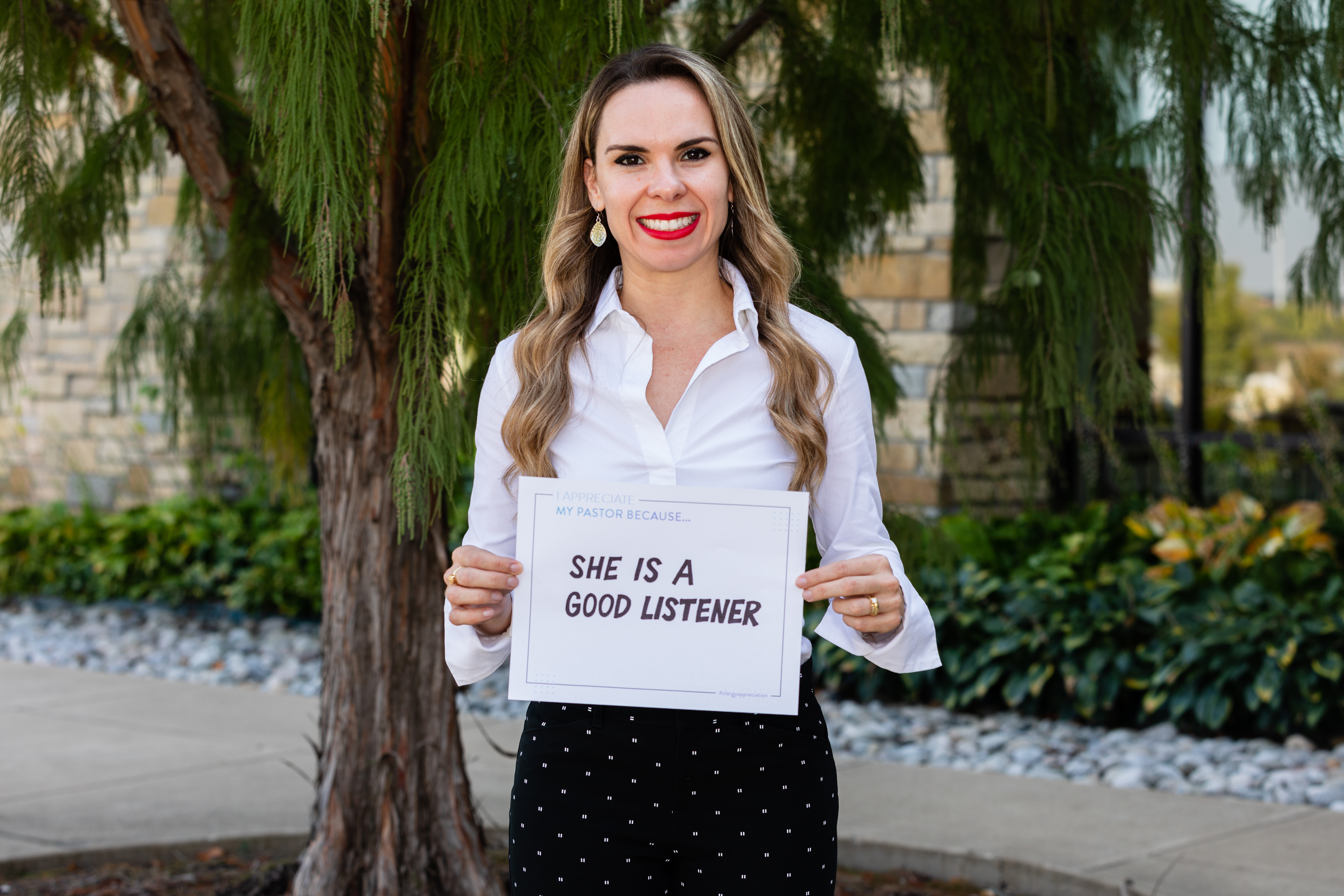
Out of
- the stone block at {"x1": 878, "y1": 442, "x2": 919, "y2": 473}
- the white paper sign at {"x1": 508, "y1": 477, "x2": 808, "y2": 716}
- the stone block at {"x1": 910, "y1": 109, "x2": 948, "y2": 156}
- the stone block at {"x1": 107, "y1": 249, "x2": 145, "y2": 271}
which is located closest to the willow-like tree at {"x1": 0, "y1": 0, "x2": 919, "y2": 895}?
the white paper sign at {"x1": 508, "y1": 477, "x2": 808, "y2": 716}

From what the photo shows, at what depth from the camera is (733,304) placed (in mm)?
1773

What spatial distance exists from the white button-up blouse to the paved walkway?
1871 millimetres

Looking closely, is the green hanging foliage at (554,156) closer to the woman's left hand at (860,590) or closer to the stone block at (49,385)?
the woman's left hand at (860,590)

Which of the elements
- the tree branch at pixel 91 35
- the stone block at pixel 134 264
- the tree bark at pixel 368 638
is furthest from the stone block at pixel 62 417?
the tree bark at pixel 368 638

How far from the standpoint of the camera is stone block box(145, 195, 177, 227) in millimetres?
8250

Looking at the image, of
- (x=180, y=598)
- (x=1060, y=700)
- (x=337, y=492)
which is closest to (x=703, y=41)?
(x=337, y=492)

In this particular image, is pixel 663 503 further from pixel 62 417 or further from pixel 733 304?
pixel 62 417

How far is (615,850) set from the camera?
65.1 inches

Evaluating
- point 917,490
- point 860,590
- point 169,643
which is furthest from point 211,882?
point 169,643

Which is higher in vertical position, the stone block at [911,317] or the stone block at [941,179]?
the stone block at [941,179]

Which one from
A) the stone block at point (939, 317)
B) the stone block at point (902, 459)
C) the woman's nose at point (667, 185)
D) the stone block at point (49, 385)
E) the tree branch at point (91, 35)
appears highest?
the tree branch at point (91, 35)

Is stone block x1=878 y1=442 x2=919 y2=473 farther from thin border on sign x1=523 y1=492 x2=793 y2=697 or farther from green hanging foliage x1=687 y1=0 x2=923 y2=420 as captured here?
thin border on sign x1=523 y1=492 x2=793 y2=697

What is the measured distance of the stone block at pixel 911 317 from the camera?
19.3 ft

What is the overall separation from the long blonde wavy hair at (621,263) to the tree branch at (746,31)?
1.06 metres
